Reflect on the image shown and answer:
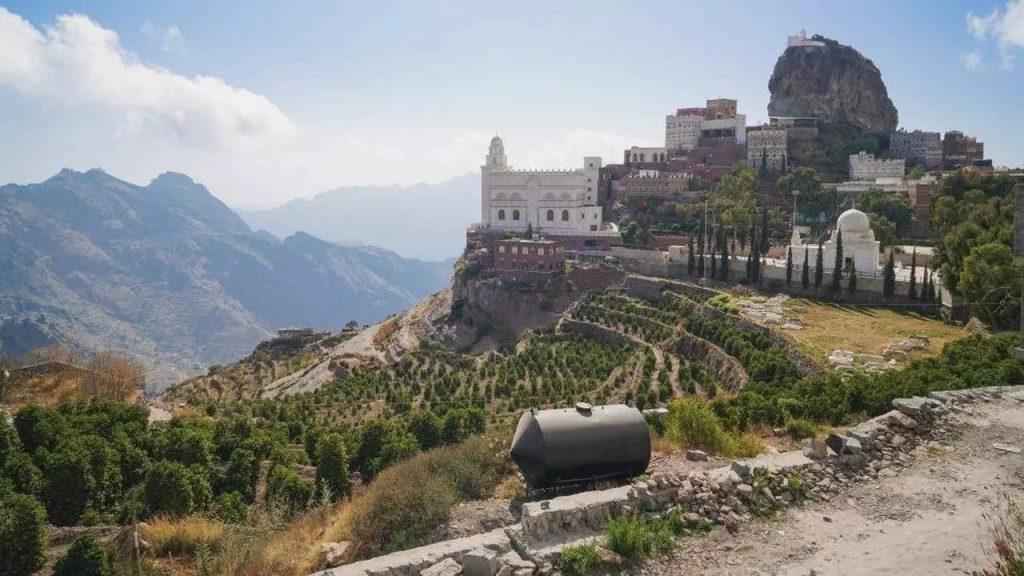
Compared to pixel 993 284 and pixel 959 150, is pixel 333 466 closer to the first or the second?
pixel 993 284

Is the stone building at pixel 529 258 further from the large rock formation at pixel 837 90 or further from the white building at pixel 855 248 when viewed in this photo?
the large rock formation at pixel 837 90

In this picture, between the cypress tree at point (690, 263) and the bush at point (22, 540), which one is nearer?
the bush at point (22, 540)

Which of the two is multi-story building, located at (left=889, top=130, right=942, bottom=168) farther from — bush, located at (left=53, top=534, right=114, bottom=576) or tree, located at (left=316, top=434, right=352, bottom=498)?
bush, located at (left=53, top=534, right=114, bottom=576)

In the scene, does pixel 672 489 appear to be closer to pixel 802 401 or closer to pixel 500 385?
pixel 802 401

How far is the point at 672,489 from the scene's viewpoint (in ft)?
32.6

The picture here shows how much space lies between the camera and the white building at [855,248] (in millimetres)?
39125

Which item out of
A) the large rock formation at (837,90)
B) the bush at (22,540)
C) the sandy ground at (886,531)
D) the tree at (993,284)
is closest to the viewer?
the sandy ground at (886,531)

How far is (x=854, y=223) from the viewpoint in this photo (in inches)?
1588

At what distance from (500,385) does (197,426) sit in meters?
16.5

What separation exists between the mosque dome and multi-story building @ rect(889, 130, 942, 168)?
162 feet

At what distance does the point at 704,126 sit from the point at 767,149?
10.6 metres

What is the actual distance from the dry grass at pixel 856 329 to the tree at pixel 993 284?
1368 mm

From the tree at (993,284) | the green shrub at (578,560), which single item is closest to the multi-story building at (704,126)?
the tree at (993,284)

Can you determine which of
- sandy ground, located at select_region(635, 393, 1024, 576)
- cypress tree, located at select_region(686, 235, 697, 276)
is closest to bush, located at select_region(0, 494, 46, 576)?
sandy ground, located at select_region(635, 393, 1024, 576)
